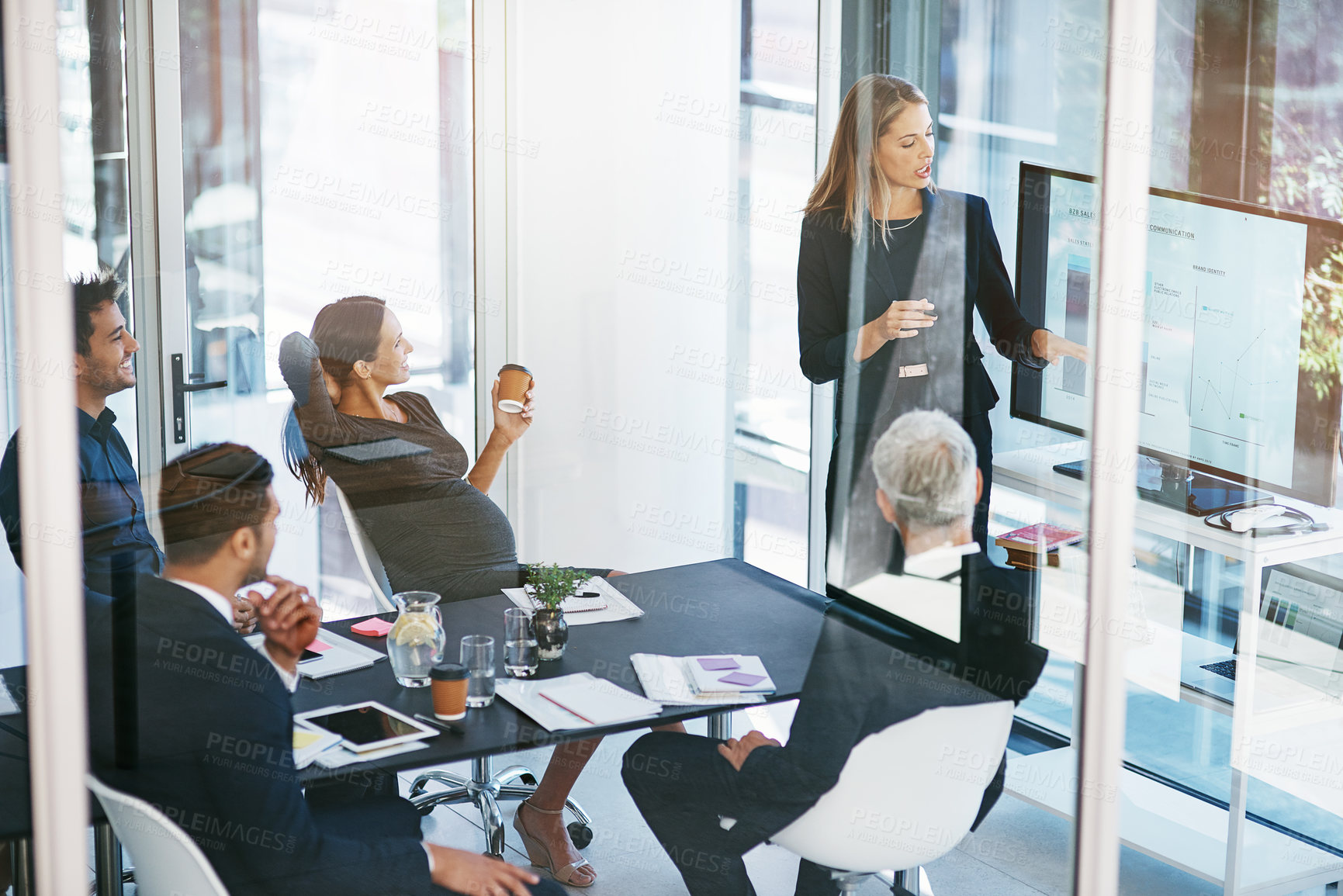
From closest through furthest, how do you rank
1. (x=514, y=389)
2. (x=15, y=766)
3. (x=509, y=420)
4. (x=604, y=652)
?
(x=15, y=766)
(x=604, y=652)
(x=514, y=389)
(x=509, y=420)

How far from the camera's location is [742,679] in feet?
8.38

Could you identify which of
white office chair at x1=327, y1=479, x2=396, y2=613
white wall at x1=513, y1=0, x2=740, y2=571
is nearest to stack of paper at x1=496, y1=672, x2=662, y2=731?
white office chair at x1=327, y1=479, x2=396, y2=613

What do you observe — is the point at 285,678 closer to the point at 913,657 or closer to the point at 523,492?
the point at 913,657

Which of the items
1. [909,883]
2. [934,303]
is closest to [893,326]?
[934,303]

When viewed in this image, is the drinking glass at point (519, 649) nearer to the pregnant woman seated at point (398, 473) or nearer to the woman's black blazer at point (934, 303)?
the pregnant woman seated at point (398, 473)

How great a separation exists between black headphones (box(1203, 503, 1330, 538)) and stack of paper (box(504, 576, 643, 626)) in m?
1.25

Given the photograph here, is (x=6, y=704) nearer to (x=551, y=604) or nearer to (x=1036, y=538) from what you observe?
(x=551, y=604)

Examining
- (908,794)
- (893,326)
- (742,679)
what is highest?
(893,326)

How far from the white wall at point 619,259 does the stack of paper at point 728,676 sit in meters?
1.93

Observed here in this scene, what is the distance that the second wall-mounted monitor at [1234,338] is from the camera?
2750 millimetres

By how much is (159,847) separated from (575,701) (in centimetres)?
A: 74

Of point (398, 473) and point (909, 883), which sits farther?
point (398, 473)

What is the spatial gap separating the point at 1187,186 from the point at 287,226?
8.02 feet

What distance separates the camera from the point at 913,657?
249cm
